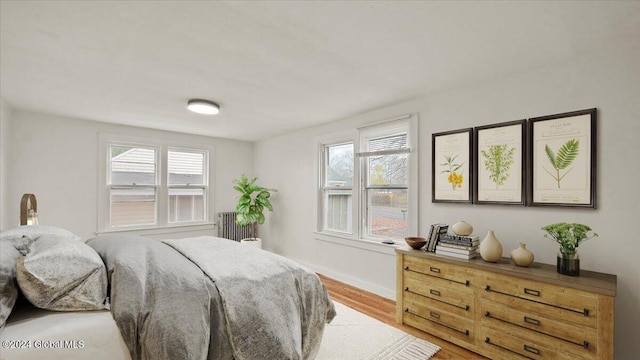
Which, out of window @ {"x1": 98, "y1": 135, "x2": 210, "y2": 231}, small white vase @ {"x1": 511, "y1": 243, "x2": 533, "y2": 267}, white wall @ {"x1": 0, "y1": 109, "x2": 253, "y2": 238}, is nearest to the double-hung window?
window @ {"x1": 98, "y1": 135, "x2": 210, "y2": 231}

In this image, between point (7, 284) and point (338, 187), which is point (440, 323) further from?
point (7, 284)

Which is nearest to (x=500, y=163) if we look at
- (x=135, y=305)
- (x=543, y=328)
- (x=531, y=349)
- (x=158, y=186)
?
(x=543, y=328)

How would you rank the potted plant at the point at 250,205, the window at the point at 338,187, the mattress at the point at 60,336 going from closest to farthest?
1. the mattress at the point at 60,336
2. the window at the point at 338,187
3. the potted plant at the point at 250,205

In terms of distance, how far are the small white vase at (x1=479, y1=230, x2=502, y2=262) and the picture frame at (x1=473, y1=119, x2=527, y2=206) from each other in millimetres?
434

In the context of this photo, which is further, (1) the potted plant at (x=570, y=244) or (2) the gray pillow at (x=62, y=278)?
(1) the potted plant at (x=570, y=244)

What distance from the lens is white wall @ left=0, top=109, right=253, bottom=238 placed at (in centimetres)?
379

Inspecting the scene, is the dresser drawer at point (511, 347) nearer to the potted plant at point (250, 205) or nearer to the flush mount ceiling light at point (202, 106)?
the flush mount ceiling light at point (202, 106)

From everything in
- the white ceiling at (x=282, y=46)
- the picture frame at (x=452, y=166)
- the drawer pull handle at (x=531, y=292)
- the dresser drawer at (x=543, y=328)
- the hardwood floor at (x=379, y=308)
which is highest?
the white ceiling at (x=282, y=46)

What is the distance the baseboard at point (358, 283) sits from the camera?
11.5ft

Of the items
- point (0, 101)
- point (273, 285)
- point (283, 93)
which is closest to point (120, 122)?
point (0, 101)

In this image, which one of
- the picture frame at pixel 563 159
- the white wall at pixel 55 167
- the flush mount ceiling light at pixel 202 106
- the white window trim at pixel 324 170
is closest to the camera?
the picture frame at pixel 563 159

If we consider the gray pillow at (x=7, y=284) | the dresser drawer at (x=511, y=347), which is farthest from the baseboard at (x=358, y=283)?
the gray pillow at (x=7, y=284)

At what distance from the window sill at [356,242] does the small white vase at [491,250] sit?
112 cm

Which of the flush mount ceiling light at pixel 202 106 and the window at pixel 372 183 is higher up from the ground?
the flush mount ceiling light at pixel 202 106
